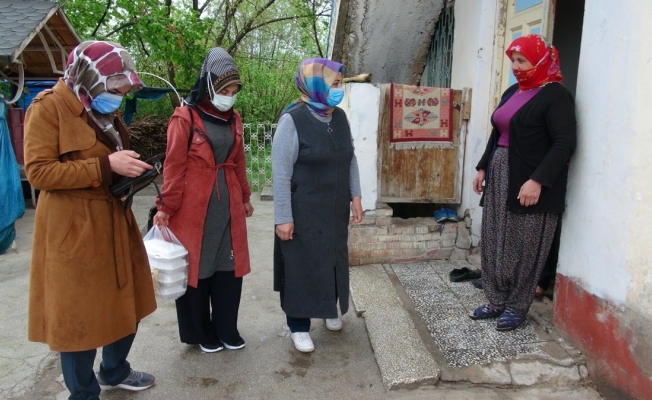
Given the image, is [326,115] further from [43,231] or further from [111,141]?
[43,231]

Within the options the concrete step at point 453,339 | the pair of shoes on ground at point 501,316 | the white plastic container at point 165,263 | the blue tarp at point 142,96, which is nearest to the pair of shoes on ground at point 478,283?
the concrete step at point 453,339

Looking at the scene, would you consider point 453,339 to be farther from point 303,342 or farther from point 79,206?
point 79,206

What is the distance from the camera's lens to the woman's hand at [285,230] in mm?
2830

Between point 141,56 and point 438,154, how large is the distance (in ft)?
35.0

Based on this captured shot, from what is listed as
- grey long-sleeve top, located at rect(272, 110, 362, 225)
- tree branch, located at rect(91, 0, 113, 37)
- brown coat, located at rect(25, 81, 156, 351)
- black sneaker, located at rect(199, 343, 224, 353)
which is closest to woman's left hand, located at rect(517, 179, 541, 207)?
grey long-sleeve top, located at rect(272, 110, 362, 225)

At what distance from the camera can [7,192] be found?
225 inches

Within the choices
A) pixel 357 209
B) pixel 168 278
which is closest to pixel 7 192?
pixel 168 278

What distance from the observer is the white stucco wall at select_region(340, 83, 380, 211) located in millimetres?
4223

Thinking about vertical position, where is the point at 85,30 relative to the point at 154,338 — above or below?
above

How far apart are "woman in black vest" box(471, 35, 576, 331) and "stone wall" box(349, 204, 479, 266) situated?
52.8 inches

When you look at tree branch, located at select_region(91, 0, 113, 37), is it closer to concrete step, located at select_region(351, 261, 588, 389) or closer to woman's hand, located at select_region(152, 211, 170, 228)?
concrete step, located at select_region(351, 261, 588, 389)

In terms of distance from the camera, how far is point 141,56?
12797 mm

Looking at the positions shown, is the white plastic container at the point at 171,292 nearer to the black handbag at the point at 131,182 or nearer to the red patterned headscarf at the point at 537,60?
the black handbag at the point at 131,182

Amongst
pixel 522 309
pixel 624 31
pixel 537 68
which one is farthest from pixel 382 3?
pixel 522 309
